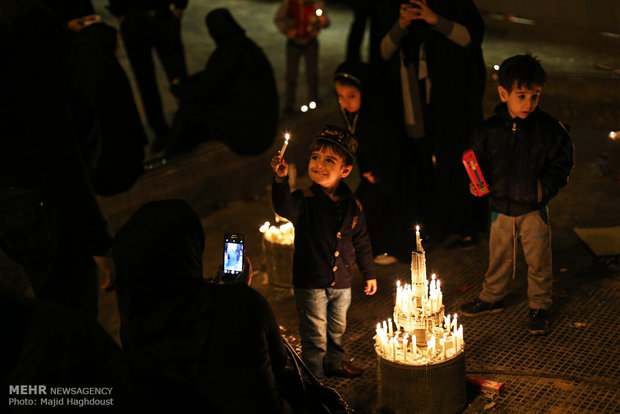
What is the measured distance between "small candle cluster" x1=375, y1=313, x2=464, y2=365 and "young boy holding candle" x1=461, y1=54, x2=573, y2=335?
1.15m

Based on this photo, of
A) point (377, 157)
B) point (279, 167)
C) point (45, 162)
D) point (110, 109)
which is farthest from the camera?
point (110, 109)

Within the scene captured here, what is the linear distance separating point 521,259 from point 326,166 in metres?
2.63

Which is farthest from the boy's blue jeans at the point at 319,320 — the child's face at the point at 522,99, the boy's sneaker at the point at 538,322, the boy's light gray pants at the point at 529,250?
the child's face at the point at 522,99

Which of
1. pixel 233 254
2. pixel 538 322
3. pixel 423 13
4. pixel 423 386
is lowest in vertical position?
pixel 538 322

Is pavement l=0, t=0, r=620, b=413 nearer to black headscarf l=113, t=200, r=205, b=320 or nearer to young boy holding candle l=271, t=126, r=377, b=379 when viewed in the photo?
young boy holding candle l=271, t=126, r=377, b=379

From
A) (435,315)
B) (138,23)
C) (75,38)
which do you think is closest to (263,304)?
(435,315)

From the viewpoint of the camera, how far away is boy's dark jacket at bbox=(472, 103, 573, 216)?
511cm

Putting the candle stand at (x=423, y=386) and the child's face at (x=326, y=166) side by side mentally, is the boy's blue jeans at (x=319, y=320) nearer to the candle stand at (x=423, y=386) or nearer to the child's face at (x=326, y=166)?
the candle stand at (x=423, y=386)

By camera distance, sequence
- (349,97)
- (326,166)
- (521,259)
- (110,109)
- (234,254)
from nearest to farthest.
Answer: (234,254) → (326,166) → (349,97) → (110,109) → (521,259)

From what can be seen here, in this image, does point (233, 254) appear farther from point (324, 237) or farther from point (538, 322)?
point (538, 322)

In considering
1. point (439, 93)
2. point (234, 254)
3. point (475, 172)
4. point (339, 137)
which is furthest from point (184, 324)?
point (439, 93)

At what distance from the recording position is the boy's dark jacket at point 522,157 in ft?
16.8

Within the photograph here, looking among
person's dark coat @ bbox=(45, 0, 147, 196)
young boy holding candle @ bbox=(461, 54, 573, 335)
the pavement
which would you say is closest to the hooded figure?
the pavement

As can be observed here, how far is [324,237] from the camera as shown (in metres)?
4.73
